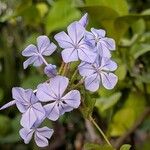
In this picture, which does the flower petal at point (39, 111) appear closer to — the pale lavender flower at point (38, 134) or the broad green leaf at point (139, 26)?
the pale lavender flower at point (38, 134)

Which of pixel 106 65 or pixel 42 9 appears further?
pixel 42 9

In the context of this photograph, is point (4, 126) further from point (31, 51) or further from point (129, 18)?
point (31, 51)

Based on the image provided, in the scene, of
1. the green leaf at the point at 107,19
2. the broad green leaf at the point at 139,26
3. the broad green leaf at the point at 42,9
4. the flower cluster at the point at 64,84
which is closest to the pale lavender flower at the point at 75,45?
the flower cluster at the point at 64,84

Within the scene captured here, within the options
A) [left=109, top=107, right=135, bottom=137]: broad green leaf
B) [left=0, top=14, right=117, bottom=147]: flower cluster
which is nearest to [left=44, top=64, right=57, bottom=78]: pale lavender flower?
[left=0, top=14, right=117, bottom=147]: flower cluster

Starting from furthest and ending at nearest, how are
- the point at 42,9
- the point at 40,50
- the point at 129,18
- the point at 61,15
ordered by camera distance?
the point at 42,9, the point at 61,15, the point at 129,18, the point at 40,50

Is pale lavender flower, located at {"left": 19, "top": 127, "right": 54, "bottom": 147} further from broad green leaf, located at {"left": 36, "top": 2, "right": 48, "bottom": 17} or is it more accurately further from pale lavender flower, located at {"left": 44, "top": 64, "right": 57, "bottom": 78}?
broad green leaf, located at {"left": 36, "top": 2, "right": 48, "bottom": 17}

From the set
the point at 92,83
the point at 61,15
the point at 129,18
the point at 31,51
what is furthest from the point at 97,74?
the point at 61,15
